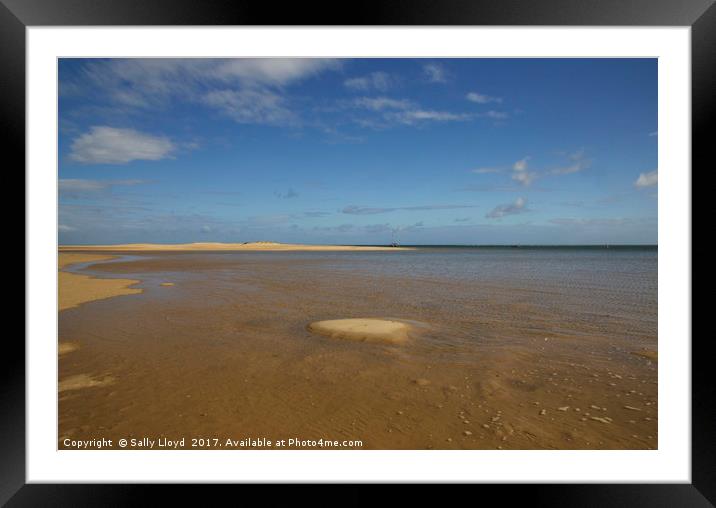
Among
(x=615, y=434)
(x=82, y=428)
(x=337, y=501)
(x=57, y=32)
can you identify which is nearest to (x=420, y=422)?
(x=337, y=501)

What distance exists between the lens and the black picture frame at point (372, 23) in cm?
212

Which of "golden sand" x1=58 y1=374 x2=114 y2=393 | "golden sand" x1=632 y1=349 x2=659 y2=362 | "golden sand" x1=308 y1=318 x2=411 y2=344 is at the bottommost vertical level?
"golden sand" x1=632 y1=349 x2=659 y2=362

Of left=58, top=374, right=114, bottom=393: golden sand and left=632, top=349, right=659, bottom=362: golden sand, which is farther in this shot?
left=632, top=349, right=659, bottom=362: golden sand

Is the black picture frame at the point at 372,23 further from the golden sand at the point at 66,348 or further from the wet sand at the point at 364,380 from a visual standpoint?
the golden sand at the point at 66,348

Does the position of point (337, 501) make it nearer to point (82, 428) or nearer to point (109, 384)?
point (82, 428)

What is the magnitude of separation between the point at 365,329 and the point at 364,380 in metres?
1.91

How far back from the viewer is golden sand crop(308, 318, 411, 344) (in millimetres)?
4992

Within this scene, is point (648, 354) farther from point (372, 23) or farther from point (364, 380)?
point (372, 23)

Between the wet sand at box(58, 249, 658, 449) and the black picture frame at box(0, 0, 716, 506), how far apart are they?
34 cm

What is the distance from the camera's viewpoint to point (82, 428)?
8.33ft

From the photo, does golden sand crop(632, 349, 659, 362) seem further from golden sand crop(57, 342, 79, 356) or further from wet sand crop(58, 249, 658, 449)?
golden sand crop(57, 342, 79, 356)

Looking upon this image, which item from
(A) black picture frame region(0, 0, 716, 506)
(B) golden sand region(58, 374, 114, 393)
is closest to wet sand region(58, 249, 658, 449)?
(B) golden sand region(58, 374, 114, 393)

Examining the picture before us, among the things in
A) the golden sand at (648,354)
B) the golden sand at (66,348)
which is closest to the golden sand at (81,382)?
the golden sand at (66,348)

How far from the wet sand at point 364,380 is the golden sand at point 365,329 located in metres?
0.18
